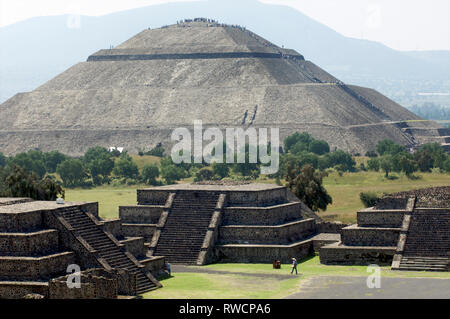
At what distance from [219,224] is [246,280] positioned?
29.9ft

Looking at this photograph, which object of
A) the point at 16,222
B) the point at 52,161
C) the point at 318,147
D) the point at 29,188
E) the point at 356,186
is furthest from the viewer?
the point at 318,147

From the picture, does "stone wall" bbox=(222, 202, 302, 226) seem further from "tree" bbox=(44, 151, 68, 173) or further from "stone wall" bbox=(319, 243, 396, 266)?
"tree" bbox=(44, 151, 68, 173)

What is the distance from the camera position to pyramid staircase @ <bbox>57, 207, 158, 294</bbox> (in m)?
46.6

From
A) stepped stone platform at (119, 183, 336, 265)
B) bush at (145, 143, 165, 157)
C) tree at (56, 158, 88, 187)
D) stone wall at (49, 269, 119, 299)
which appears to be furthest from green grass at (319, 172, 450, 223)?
bush at (145, 143, 165, 157)

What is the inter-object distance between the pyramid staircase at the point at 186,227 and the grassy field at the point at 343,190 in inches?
716

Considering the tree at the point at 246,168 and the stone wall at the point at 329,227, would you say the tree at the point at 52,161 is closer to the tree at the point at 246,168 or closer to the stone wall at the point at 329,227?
the tree at the point at 246,168

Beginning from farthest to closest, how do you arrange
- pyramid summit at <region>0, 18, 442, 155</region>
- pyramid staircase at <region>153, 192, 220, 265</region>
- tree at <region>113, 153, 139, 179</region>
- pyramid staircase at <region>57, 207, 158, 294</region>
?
pyramid summit at <region>0, 18, 442, 155</region>, tree at <region>113, 153, 139, 179</region>, pyramid staircase at <region>153, 192, 220, 265</region>, pyramid staircase at <region>57, 207, 158, 294</region>

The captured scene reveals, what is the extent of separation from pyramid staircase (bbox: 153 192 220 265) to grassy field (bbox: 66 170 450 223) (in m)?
18.2

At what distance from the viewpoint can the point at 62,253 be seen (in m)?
45.2

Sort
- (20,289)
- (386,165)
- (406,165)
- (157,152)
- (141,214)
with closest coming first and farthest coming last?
(20,289) < (141,214) < (406,165) < (386,165) < (157,152)

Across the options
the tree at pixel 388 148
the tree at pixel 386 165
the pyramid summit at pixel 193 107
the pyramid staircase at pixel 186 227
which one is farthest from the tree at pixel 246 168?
the pyramid staircase at pixel 186 227

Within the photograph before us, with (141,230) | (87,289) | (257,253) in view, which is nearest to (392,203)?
(257,253)

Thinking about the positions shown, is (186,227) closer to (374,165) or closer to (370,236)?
(370,236)
